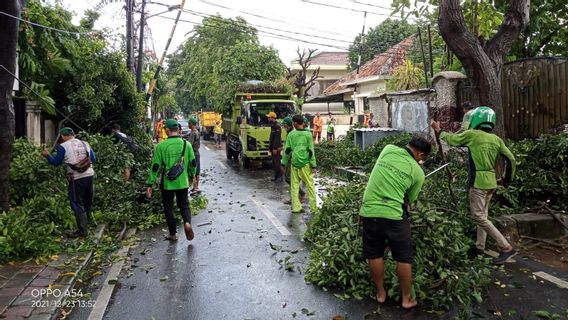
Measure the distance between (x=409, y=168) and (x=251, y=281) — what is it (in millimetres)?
2228

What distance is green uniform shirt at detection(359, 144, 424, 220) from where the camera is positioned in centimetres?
434

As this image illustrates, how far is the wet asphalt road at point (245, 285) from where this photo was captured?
4547 millimetres

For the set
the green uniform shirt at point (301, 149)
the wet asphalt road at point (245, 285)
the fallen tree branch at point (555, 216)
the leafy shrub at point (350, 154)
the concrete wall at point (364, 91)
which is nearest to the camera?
the wet asphalt road at point (245, 285)

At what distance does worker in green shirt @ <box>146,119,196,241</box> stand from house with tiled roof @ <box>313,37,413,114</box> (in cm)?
2204

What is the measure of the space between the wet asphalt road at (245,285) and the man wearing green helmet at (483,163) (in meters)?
0.45

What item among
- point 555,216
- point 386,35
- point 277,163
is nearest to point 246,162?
point 277,163

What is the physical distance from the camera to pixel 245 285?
530cm

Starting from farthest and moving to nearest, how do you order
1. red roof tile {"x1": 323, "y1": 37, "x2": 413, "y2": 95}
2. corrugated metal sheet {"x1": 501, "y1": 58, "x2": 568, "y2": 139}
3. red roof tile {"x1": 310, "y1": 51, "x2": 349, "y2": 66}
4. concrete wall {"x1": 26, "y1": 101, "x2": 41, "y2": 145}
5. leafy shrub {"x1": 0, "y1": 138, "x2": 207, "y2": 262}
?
red roof tile {"x1": 310, "y1": 51, "x2": 349, "y2": 66} < red roof tile {"x1": 323, "y1": 37, "x2": 413, "y2": 95} < concrete wall {"x1": 26, "y1": 101, "x2": 41, "y2": 145} < corrugated metal sheet {"x1": 501, "y1": 58, "x2": 568, "y2": 139} < leafy shrub {"x1": 0, "y1": 138, "x2": 207, "y2": 262}

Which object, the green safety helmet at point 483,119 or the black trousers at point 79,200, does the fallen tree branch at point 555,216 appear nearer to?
the green safety helmet at point 483,119

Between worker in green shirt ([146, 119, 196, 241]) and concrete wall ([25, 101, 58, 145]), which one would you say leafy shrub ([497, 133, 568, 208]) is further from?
concrete wall ([25, 101, 58, 145])

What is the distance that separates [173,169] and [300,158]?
257 cm

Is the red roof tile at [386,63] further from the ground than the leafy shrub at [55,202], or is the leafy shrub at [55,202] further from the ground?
the red roof tile at [386,63]

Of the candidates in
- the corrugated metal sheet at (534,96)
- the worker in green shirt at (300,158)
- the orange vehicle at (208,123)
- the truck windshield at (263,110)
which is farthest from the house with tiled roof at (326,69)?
the worker in green shirt at (300,158)

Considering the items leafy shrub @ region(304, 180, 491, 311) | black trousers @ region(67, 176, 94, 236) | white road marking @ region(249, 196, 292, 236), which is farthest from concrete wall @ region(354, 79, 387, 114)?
leafy shrub @ region(304, 180, 491, 311)
